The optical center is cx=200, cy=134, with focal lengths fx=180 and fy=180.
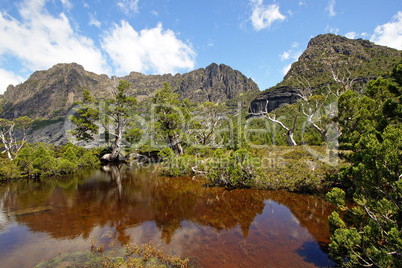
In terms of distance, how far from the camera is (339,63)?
72.2 metres

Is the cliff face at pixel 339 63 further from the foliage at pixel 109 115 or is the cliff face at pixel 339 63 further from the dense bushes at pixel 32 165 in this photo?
the dense bushes at pixel 32 165

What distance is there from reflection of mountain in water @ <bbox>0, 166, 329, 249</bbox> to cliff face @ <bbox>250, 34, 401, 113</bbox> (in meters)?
52.4

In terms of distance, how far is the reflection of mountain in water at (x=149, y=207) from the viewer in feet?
21.8

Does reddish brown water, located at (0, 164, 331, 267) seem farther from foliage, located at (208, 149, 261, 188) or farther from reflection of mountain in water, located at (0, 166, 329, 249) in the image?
foliage, located at (208, 149, 261, 188)

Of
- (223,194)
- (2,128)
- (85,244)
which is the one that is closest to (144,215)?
(85,244)

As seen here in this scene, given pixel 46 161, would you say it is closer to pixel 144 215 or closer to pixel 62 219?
pixel 62 219

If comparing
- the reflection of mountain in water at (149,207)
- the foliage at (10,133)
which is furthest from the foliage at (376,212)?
the foliage at (10,133)

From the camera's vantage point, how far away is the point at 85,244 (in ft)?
17.7

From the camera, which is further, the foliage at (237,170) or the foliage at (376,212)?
the foliage at (237,170)

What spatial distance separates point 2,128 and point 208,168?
27834mm

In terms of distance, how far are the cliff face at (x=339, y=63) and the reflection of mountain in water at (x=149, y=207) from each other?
52.4 meters

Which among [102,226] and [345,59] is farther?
[345,59]

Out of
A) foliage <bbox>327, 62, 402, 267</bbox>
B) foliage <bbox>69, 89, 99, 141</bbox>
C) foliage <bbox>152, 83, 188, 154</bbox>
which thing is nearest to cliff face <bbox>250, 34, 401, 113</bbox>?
foliage <bbox>152, 83, 188, 154</bbox>

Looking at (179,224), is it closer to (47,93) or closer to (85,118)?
(85,118)
